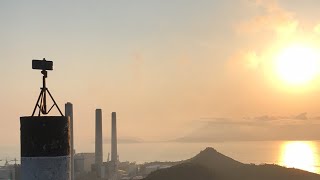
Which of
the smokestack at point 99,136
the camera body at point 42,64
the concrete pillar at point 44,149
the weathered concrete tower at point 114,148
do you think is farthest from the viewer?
the weathered concrete tower at point 114,148

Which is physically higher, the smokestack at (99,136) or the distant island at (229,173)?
the smokestack at (99,136)

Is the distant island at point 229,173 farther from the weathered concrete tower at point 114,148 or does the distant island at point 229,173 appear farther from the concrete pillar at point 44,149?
the concrete pillar at point 44,149

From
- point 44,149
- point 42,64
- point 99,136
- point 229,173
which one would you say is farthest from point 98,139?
point 44,149

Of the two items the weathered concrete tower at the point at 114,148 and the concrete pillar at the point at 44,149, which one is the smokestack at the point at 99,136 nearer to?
the weathered concrete tower at the point at 114,148

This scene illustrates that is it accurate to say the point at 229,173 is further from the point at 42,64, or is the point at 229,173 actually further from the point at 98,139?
the point at 42,64

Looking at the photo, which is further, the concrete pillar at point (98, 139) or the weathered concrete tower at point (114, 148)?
the weathered concrete tower at point (114, 148)

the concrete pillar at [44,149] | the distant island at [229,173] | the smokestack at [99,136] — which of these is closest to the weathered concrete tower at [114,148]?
the smokestack at [99,136]

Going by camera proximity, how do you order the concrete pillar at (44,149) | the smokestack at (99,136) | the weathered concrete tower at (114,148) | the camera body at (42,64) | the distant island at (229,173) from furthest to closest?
the weathered concrete tower at (114,148) → the smokestack at (99,136) → the distant island at (229,173) → the camera body at (42,64) → the concrete pillar at (44,149)

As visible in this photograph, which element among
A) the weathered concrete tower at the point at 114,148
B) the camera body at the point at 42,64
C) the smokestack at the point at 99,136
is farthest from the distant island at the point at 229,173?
the camera body at the point at 42,64

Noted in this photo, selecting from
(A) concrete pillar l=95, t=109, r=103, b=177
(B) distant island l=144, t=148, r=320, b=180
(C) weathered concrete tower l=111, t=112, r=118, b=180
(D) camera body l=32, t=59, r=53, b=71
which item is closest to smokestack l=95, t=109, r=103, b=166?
(A) concrete pillar l=95, t=109, r=103, b=177

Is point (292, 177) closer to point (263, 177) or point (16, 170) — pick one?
point (263, 177)
